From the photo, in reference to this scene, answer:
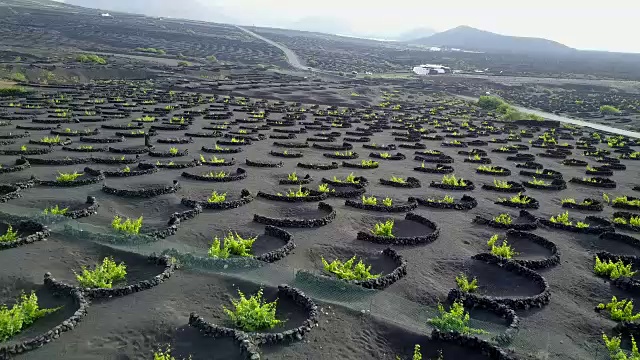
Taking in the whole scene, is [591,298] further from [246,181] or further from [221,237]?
[246,181]

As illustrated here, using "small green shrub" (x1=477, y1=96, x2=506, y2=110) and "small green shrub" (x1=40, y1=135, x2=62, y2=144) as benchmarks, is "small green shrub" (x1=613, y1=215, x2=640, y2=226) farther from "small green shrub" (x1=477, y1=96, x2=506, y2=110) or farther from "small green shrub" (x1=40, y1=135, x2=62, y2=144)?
"small green shrub" (x1=477, y1=96, x2=506, y2=110)

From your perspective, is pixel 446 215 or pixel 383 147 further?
pixel 383 147

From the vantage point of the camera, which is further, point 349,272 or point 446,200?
point 446,200

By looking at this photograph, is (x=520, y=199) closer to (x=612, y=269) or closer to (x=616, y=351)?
(x=612, y=269)

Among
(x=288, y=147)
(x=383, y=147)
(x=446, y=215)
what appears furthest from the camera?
(x=383, y=147)

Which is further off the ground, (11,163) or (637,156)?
(637,156)

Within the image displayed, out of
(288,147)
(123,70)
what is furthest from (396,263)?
(123,70)

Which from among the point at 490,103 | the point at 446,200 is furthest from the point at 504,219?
the point at 490,103
